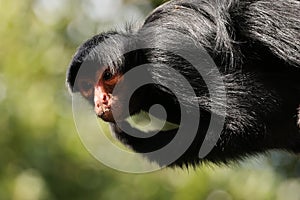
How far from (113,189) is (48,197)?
685 millimetres

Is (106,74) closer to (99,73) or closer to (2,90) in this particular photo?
(99,73)

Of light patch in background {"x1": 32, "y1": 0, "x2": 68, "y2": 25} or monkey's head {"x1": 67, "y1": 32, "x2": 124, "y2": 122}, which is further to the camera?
light patch in background {"x1": 32, "y1": 0, "x2": 68, "y2": 25}

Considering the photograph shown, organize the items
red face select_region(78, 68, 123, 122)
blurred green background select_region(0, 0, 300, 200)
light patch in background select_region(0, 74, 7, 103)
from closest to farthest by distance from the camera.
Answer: red face select_region(78, 68, 123, 122) → blurred green background select_region(0, 0, 300, 200) → light patch in background select_region(0, 74, 7, 103)

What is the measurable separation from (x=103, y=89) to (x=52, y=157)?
14.9 feet

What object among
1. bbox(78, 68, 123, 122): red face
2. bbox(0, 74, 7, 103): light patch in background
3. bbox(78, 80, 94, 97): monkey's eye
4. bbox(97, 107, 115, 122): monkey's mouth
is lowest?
bbox(97, 107, 115, 122): monkey's mouth

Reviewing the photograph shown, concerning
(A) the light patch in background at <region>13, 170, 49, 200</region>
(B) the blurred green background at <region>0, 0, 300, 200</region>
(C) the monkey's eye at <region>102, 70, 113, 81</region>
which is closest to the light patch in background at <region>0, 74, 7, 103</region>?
(B) the blurred green background at <region>0, 0, 300, 200</region>

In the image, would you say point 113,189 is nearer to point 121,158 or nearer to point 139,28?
point 121,158

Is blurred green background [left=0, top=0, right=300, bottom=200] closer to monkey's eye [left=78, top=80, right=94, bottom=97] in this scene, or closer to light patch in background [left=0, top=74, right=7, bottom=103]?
light patch in background [left=0, top=74, right=7, bottom=103]

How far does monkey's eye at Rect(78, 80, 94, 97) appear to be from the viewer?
11.5ft

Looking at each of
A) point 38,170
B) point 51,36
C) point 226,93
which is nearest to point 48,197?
point 38,170

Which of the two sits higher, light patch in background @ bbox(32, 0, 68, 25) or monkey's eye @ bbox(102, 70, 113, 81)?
light patch in background @ bbox(32, 0, 68, 25)

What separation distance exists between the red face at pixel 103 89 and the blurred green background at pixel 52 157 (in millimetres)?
4058

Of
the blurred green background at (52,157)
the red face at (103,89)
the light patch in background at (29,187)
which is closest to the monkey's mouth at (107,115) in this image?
the red face at (103,89)

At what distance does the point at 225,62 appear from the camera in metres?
3.36
